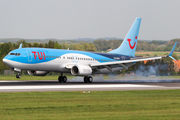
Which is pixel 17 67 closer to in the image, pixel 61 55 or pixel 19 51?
pixel 19 51

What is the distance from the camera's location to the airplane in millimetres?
41375

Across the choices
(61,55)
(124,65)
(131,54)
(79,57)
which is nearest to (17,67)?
(61,55)

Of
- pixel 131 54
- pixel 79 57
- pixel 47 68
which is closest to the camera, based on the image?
pixel 47 68

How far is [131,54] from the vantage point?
57.6 metres

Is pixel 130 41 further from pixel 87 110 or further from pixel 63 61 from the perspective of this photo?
pixel 87 110

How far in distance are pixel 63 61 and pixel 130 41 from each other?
16428 millimetres

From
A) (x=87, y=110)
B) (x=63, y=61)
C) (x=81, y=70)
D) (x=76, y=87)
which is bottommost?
(x=76, y=87)

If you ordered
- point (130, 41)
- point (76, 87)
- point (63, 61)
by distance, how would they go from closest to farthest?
point (76, 87)
point (63, 61)
point (130, 41)

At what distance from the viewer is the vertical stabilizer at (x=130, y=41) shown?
56.5m

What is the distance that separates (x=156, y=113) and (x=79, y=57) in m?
32.0

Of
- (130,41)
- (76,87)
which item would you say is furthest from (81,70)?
(130,41)

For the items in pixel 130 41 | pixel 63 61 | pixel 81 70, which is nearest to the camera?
pixel 81 70

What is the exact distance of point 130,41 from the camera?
188ft
